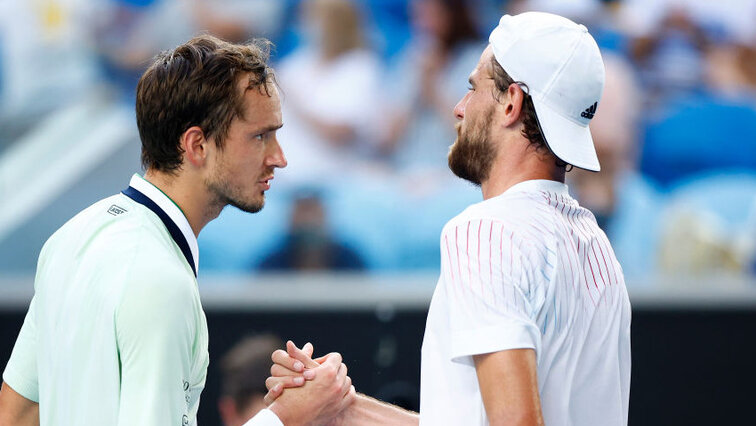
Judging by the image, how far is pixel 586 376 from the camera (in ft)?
6.34

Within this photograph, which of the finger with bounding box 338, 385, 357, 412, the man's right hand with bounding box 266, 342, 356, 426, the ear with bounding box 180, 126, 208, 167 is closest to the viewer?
the ear with bounding box 180, 126, 208, 167

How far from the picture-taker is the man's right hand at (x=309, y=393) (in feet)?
7.20

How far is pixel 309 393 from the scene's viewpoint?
7.29ft

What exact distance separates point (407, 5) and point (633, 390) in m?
2.30

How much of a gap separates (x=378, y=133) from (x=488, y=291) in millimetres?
3502

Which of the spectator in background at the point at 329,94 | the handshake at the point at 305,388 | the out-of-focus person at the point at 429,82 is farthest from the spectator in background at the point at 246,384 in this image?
the out-of-focus person at the point at 429,82

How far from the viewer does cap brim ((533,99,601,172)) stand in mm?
1952

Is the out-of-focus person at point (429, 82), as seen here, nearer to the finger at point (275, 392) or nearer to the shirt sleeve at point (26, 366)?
the finger at point (275, 392)

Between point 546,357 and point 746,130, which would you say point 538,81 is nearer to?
point 546,357

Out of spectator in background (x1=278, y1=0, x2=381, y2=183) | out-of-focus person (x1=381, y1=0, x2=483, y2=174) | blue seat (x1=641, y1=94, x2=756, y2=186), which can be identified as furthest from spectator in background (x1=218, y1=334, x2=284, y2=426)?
blue seat (x1=641, y1=94, x2=756, y2=186)

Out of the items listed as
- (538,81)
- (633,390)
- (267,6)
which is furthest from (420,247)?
(538,81)

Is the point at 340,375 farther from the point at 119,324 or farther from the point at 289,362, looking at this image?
the point at 119,324

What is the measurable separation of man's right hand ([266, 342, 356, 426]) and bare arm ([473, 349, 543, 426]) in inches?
21.2

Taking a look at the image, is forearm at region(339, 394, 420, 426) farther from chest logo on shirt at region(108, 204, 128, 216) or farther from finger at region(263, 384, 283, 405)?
chest logo on shirt at region(108, 204, 128, 216)
